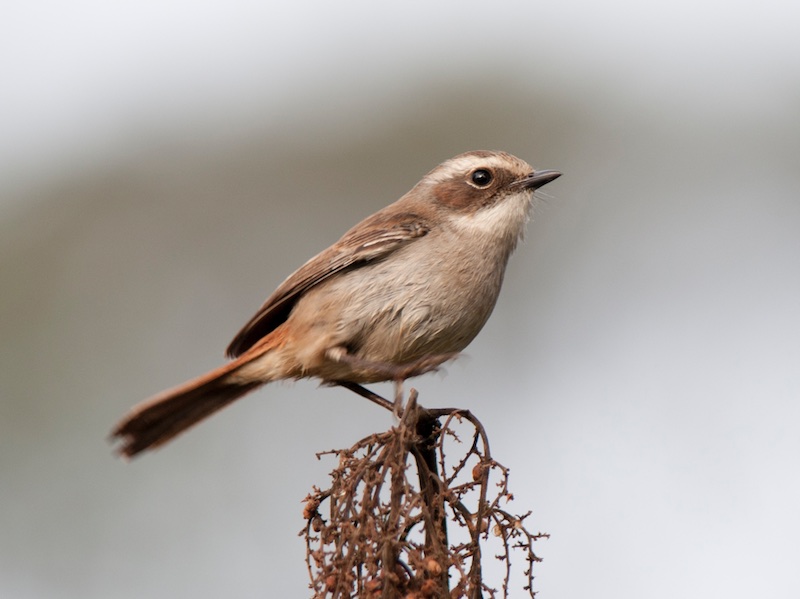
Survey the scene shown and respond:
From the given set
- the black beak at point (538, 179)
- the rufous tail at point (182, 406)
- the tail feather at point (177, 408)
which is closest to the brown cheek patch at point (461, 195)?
the black beak at point (538, 179)

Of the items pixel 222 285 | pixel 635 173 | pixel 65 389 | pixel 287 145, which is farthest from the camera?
pixel 635 173

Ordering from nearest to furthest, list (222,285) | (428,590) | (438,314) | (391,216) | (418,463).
A: (428,590) < (418,463) < (438,314) < (391,216) < (222,285)

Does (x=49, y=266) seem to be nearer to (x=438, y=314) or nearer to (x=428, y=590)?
(x=438, y=314)

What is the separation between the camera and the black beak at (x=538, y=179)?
636 centimetres

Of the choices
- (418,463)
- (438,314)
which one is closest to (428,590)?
(418,463)

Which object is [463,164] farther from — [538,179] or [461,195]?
[538,179]

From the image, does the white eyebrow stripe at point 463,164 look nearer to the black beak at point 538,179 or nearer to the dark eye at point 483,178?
the dark eye at point 483,178

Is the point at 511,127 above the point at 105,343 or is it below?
above

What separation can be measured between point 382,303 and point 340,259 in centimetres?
47

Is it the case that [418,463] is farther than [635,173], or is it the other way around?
[635,173]

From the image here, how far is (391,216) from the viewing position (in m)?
6.24

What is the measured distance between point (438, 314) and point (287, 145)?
7.04 meters

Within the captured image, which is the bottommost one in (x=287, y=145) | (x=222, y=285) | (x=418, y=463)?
(x=418, y=463)

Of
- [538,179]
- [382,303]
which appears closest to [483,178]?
[538,179]
